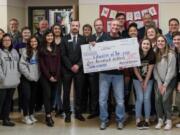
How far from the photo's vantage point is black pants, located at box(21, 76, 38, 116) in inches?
250

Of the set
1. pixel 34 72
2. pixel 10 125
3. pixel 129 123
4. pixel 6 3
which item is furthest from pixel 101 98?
pixel 6 3

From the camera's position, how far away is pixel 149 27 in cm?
636

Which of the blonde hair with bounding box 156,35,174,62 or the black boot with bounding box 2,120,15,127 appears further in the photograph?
the black boot with bounding box 2,120,15,127

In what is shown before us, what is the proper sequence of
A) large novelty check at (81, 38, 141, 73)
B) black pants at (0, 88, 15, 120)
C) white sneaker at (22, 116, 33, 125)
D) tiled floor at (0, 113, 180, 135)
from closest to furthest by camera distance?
tiled floor at (0, 113, 180, 135) < large novelty check at (81, 38, 141, 73) < black pants at (0, 88, 15, 120) < white sneaker at (22, 116, 33, 125)

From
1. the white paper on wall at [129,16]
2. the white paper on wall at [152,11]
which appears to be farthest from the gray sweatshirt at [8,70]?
the white paper on wall at [152,11]

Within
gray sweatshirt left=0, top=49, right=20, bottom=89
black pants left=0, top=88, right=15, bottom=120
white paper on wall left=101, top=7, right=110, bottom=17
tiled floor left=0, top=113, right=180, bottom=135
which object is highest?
white paper on wall left=101, top=7, right=110, bottom=17

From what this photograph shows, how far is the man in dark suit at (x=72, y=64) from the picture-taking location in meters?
6.41

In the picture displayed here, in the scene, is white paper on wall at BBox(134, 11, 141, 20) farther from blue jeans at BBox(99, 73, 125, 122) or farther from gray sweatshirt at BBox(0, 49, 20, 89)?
gray sweatshirt at BBox(0, 49, 20, 89)

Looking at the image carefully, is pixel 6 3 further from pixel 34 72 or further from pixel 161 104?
pixel 161 104

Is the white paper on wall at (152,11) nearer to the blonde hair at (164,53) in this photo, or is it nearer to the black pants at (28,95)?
the blonde hair at (164,53)

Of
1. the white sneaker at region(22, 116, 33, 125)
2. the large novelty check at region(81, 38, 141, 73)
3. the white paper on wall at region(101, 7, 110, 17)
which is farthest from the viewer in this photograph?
the white paper on wall at region(101, 7, 110, 17)

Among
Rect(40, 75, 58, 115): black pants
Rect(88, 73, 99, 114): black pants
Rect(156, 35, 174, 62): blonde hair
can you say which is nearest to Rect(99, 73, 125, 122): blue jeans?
Rect(88, 73, 99, 114): black pants

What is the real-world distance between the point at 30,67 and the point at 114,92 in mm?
1425

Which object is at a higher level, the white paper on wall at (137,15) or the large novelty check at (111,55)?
the white paper on wall at (137,15)
